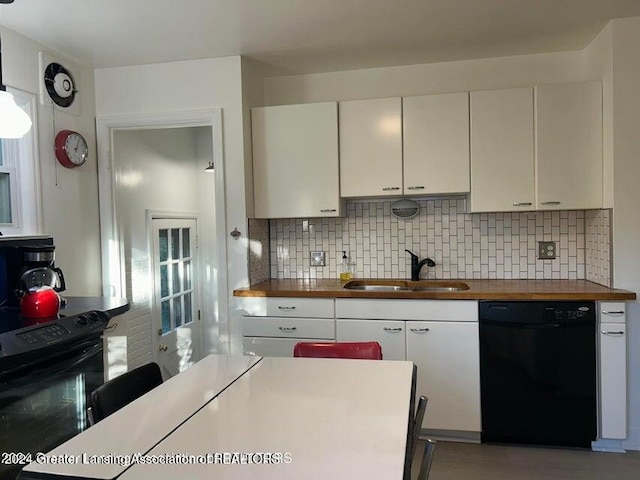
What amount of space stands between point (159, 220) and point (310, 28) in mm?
1929

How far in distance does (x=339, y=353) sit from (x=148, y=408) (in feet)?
2.88

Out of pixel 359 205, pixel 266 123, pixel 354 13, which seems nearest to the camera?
pixel 354 13

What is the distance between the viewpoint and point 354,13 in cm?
256

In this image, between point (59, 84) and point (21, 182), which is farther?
point (59, 84)

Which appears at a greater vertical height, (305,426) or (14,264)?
(14,264)

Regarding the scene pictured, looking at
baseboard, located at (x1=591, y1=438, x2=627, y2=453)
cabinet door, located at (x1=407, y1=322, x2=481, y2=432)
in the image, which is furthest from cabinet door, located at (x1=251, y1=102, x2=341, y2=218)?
baseboard, located at (x1=591, y1=438, x2=627, y2=453)

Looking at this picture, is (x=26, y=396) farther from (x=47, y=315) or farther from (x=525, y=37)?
(x=525, y=37)

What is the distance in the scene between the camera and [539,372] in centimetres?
274

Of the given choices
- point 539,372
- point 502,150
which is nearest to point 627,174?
point 502,150

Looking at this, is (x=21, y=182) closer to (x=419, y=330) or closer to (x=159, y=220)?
(x=159, y=220)

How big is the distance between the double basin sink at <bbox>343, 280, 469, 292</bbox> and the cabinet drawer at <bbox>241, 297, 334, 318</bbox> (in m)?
0.30

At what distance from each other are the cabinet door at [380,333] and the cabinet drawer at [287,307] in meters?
0.13

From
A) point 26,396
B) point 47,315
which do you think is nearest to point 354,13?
point 47,315

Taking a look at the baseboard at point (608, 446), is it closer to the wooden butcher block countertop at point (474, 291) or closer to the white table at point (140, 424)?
the wooden butcher block countertop at point (474, 291)
